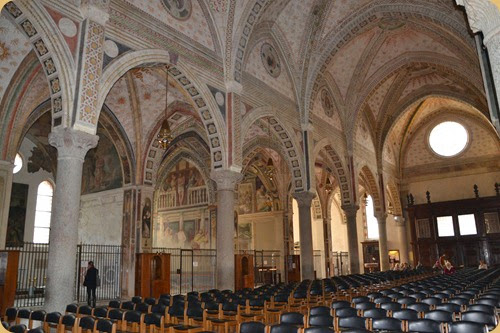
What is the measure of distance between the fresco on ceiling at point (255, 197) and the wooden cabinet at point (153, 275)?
12.2 m

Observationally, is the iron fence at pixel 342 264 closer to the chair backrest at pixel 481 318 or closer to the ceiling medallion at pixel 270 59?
the ceiling medallion at pixel 270 59

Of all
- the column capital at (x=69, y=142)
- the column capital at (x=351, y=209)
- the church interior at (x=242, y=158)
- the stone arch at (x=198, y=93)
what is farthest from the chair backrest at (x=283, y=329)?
the column capital at (x=351, y=209)

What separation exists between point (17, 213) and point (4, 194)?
709 cm

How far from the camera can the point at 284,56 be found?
1794cm

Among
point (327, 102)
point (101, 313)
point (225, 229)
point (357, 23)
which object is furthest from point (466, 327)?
point (327, 102)

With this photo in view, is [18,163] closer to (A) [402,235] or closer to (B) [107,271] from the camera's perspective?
(B) [107,271]

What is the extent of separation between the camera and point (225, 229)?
13.7m

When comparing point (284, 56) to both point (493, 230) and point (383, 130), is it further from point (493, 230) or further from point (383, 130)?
point (493, 230)

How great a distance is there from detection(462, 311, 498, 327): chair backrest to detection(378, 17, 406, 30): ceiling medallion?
16180 millimetres

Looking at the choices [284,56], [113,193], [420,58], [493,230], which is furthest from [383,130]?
[113,193]

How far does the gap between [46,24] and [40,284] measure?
43.8 ft

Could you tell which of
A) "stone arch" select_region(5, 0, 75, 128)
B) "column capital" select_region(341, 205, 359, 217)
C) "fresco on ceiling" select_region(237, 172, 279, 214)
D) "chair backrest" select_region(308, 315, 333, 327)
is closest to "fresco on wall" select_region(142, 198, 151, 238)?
"stone arch" select_region(5, 0, 75, 128)

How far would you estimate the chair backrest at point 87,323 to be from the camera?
6508mm

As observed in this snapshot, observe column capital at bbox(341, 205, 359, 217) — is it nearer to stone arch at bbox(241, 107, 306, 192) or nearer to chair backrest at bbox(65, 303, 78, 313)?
stone arch at bbox(241, 107, 306, 192)
